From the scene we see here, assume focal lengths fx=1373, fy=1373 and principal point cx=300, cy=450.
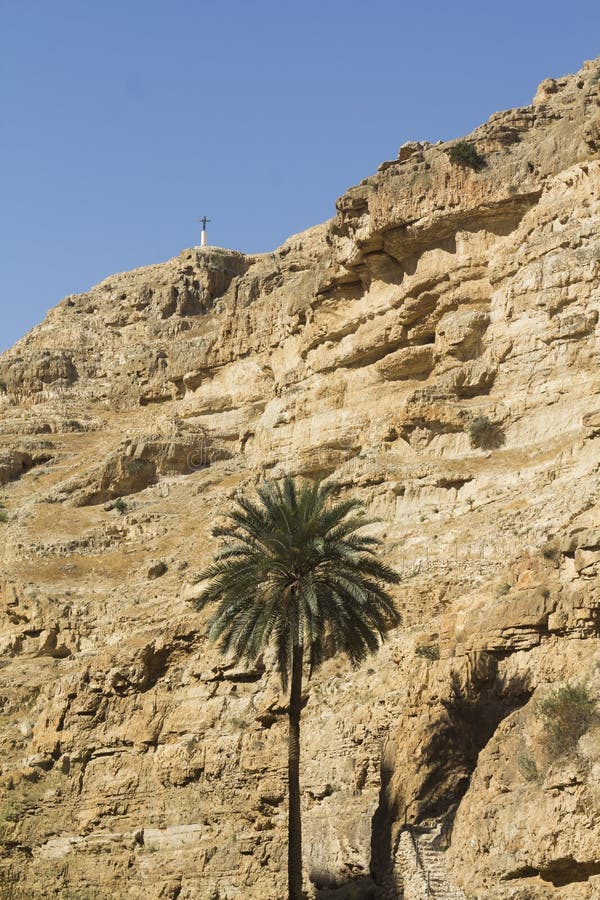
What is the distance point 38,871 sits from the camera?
1252 inches

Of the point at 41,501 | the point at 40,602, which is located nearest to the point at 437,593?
the point at 40,602

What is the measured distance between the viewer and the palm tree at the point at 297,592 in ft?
84.4

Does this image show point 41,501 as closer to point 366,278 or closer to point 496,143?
point 366,278

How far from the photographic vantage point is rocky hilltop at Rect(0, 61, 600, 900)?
24.3 m

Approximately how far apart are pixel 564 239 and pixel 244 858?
20.6 metres

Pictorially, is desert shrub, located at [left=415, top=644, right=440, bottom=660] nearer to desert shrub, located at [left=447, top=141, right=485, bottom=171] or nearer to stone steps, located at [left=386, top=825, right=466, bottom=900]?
stone steps, located at [left=386, top=825, right=466, bottom=900]

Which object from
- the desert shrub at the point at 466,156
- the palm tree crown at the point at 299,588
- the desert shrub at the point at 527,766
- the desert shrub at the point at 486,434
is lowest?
the desert shrub at the point at 527,766

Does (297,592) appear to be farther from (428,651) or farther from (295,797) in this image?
(295,797)

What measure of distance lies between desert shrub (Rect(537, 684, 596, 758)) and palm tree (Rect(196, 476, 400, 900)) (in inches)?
183

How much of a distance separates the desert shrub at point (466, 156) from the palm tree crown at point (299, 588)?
20.3 metres

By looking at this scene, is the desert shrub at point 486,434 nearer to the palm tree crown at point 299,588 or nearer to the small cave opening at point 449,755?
the palm tree crown at point 299,588

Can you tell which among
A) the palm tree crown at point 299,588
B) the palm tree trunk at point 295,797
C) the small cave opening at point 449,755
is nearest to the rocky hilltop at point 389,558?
the small cave opening at point 449,755

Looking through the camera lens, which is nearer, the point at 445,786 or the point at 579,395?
the point at 445,786

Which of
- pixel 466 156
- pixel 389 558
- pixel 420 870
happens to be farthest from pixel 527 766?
pixel 466 156
